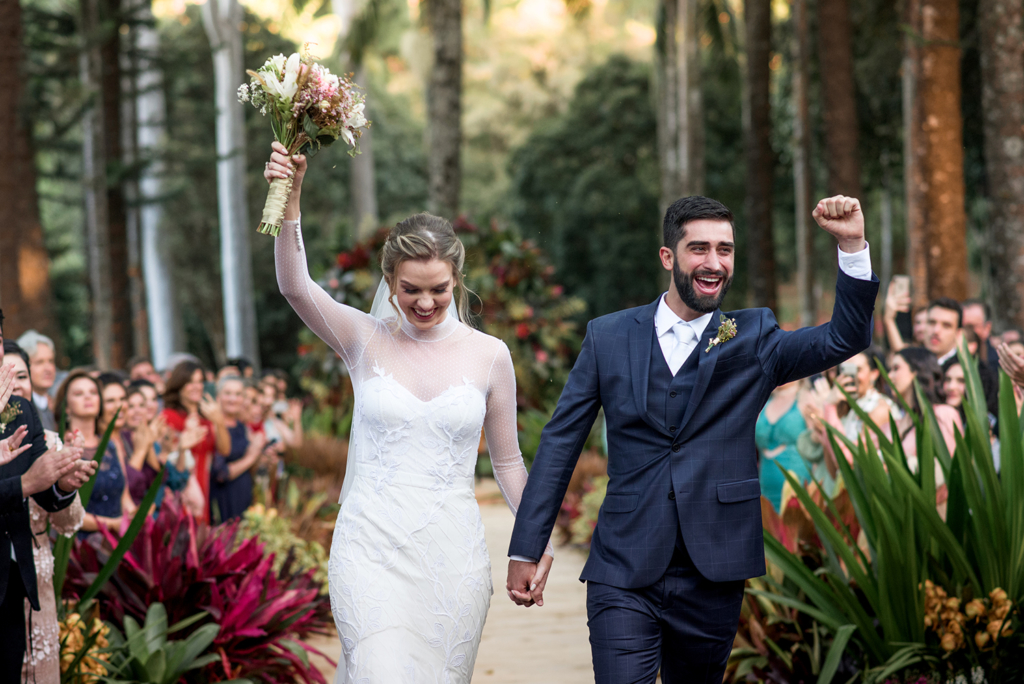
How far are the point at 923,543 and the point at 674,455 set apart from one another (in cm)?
170

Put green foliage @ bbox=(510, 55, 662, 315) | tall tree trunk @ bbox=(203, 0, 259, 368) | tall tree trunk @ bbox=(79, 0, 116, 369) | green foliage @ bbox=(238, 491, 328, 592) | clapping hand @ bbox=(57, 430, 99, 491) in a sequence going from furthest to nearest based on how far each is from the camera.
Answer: green foliage @ bbox=(510, 55, 662, 315) → tall tree trunk @ bbox=(203, 0, 259, 368) → tall tree trunk @ bbox=(79, 0, 116, 369) → green foliage @ bbox=(238, 491, 328, 592) → clapping hand @ bbox=(57, 430, 99, 491)

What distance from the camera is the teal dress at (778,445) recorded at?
7.16 m

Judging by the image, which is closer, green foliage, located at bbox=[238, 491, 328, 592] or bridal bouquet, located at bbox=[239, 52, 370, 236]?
bridal bouquet, located at bbox=[239, 52, 370, 236]

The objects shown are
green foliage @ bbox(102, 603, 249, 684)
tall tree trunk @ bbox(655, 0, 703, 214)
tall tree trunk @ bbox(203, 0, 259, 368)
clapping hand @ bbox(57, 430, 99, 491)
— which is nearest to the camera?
clapping hand @ bbox(57, 430, 99, 491)

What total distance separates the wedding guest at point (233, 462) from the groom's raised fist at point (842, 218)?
559cm

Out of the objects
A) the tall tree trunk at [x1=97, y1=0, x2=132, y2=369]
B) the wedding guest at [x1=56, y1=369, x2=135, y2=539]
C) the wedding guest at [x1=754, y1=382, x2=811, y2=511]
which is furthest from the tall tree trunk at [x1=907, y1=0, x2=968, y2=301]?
the tall tree trunk at [x1=97, y1=0, x2=132, y2=369]

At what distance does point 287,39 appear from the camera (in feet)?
113

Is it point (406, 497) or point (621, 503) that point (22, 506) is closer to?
point (406, 497)

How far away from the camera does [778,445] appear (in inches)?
291

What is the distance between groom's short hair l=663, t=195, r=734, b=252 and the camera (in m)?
3.64

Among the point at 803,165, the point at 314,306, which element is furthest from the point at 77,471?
the point at 803,165

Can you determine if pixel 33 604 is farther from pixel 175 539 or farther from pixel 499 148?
pixel 499 148

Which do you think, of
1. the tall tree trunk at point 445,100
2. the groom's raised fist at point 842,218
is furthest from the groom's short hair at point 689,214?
the tall tree trunk at point 445,100

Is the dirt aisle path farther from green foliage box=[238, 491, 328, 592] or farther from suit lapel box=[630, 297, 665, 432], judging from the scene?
suit lapel box=[630, 297, 665, 432]
